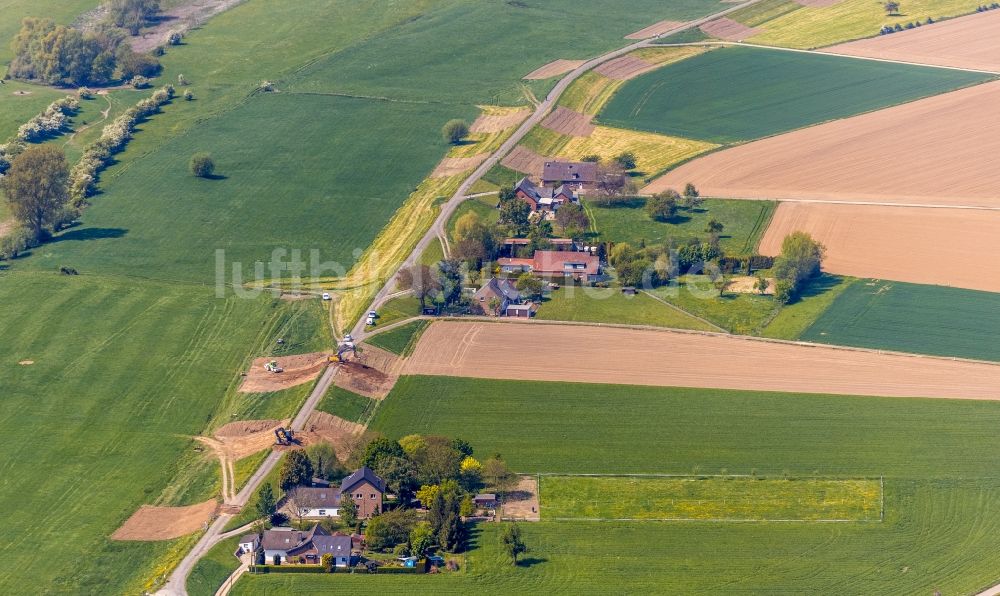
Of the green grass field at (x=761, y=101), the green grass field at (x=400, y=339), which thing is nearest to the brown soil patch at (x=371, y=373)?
the green grass field at (x=400, y=339)

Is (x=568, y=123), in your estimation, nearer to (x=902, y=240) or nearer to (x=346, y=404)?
(x=902, y=240)

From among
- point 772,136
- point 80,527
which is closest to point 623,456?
point 80,527

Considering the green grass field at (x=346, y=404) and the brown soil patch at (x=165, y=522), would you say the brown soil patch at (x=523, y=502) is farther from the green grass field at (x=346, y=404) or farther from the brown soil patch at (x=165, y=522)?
the brown soil patch at (x=165, y=522)

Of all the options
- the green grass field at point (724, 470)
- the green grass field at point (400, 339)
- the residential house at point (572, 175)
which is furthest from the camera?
the residential house at point (572, 175)

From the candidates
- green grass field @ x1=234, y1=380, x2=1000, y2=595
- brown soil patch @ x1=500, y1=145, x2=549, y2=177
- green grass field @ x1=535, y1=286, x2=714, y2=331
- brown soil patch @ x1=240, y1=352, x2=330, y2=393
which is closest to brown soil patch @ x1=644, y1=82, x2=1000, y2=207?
brown soil patch @ x1=500, y1=145, x2=549, y2=177

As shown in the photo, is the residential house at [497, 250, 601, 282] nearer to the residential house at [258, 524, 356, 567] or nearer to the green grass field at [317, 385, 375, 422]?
the green grass field at [317, 385, 375, 422]

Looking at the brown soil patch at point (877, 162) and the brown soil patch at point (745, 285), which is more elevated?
the brown soil patch at point (877, 162)
